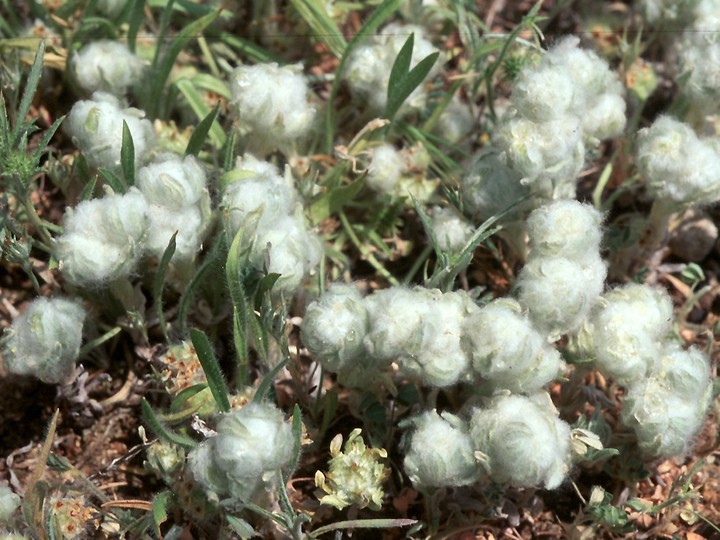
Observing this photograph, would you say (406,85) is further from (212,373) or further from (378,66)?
(212,373)

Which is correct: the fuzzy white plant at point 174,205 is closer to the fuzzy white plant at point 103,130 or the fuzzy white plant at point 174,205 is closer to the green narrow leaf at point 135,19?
the fuzzy white plant at point 103,130

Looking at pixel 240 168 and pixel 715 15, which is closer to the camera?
pixel 240 168

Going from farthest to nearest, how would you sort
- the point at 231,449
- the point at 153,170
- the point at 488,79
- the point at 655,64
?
the point at 655,64 → the point at 488,79 → the point at 153,170 → the point at 231,449

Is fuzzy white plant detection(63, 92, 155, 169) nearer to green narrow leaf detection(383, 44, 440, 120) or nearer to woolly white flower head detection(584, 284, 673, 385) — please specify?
green narrow leaf detection(383, 44, 440, 120)

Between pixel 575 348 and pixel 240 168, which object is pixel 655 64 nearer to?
pixel 575 348

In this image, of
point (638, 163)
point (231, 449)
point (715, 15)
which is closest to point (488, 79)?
point (638, 163)

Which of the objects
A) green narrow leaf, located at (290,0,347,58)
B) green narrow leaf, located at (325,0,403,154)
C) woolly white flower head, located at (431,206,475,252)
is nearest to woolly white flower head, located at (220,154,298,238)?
woolly white flower head, located at (431,206,475,252)
